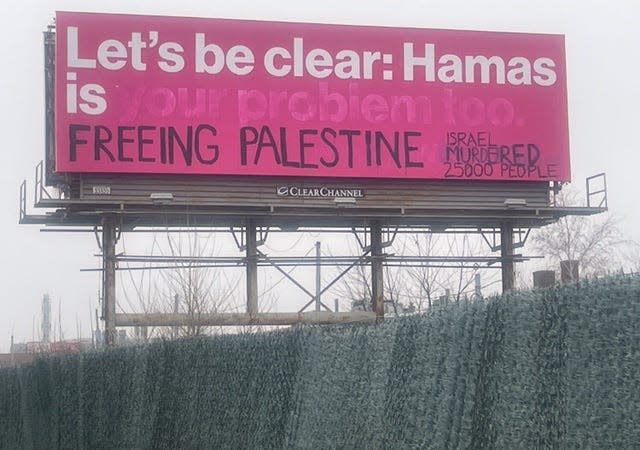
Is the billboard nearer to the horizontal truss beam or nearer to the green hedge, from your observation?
the horizontal truss beam

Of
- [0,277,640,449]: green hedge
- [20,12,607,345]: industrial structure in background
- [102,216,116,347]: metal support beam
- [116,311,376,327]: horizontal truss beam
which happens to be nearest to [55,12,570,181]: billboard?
[20,12,607,345]: industrial structure in background

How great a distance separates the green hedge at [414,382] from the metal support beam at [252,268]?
9.27 metres

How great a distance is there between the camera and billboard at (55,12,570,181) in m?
25.7

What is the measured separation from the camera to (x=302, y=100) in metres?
26.2

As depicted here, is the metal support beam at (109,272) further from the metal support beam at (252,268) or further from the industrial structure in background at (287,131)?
the metal support beam at (252,268)

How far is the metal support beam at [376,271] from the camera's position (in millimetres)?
26938

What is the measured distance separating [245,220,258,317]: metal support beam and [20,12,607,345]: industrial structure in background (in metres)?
0.03

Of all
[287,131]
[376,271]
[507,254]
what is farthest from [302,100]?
[507,254]

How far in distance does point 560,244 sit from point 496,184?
1682cm

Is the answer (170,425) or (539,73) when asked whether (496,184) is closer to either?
(539,73)

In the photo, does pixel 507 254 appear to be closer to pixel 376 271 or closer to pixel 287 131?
pixel 376 271

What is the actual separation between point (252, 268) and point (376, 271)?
2999 mm

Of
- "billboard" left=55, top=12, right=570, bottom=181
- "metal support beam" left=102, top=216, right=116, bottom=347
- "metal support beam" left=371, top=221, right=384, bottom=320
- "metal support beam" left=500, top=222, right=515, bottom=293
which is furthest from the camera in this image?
"metal support beam" left=500, top=222, right=515, bottom=293

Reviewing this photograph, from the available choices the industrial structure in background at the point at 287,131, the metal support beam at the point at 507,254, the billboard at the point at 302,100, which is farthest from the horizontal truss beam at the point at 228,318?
the metal support beam at the point at 507,254
